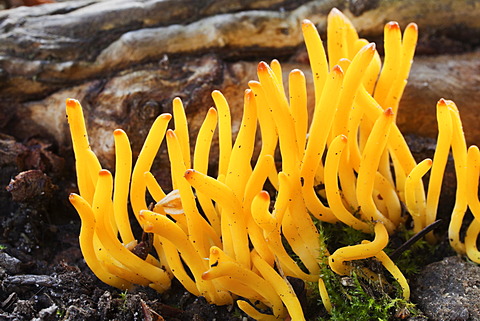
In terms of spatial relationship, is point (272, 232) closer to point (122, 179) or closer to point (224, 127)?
point (224, 127)

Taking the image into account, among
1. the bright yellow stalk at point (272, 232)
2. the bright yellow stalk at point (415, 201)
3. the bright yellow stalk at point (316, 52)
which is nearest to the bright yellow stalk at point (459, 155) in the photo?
the bright yellow stalk at point (415, 201)

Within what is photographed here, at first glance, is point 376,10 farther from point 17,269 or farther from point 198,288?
point 17,269

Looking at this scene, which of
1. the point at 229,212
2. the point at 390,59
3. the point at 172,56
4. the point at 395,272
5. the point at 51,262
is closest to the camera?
the point at 229,212

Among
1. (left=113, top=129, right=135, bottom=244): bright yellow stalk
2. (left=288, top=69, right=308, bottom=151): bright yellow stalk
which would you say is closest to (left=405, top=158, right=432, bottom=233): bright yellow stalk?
(left=288, top=69, right=308, bottom=151): bright yellow stalk

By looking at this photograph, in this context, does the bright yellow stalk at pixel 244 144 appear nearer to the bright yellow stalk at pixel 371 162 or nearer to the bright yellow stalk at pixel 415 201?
the bright yellow stalk at pixel 371 162

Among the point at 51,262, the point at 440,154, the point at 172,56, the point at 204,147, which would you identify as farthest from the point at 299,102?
the point at 51,262

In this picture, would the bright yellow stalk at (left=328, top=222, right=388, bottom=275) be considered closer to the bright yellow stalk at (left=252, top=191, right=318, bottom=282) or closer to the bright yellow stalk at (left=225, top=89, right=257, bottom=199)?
the bright yellow stalk at (left=252, top=191, right=318, bottom=282)
